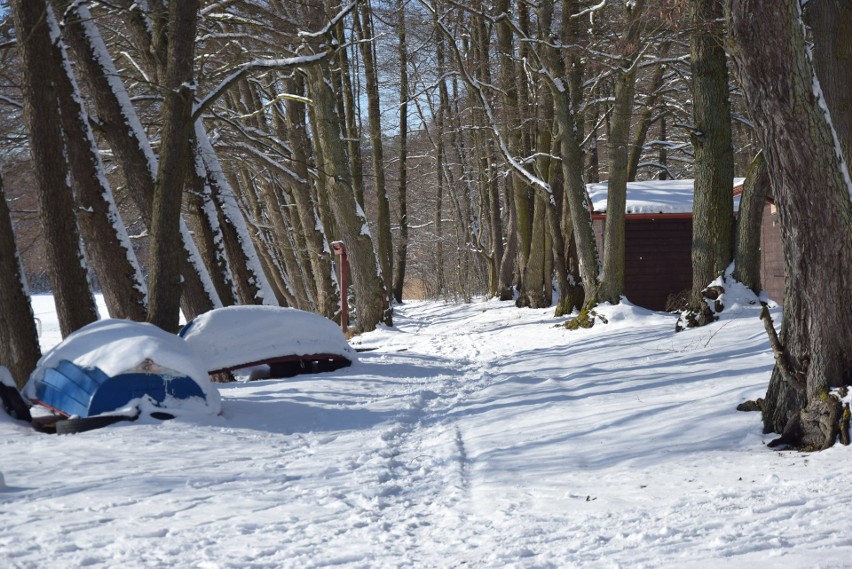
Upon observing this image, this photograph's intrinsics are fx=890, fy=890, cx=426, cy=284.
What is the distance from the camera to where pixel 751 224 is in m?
13.2

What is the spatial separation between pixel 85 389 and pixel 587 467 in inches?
174

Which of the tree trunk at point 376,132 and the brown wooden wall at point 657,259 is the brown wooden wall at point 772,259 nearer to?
the brown wooden wall at point 657,259

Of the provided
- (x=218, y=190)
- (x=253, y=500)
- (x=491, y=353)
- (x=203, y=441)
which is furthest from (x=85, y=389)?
(x=491, y=353)

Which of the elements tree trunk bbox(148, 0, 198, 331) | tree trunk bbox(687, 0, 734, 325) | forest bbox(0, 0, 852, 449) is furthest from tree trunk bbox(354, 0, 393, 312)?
tree trunk bbox(148, 0, 198, 331)

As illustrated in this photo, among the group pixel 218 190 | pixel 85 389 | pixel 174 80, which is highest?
pixel 174 80

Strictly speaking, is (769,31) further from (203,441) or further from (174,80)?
(174,80)

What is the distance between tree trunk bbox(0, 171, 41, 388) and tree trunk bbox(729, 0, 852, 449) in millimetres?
8071

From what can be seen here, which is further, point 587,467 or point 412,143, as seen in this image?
point 412,143

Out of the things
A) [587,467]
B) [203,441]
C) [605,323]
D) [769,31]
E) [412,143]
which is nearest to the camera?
[769,31]

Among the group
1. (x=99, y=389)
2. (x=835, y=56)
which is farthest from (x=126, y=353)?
(x=835, y=56)

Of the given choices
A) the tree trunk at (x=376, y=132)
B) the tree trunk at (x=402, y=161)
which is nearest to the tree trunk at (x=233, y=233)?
the tree trunk at (x=402, y=161)

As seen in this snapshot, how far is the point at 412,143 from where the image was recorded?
40.2 metres

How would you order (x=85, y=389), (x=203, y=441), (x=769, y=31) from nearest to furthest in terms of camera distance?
(x=769, y=31) → (x=203, y=441) → (x=85, y=389)

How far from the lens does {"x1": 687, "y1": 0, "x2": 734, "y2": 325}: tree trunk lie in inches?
536
